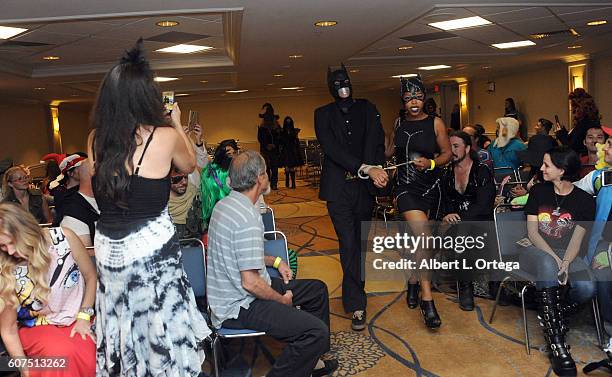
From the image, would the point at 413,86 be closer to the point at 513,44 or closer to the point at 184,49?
the point at 184,49

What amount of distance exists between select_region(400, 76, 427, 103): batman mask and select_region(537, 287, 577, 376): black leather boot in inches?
61.4

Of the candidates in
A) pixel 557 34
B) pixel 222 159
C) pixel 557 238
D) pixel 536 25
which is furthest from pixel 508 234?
pixel 557 34

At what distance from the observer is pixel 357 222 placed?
4.12m

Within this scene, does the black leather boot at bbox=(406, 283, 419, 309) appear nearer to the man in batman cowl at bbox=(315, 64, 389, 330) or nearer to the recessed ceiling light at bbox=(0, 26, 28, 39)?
the man in batman cowl at bbox=(315, 64, 389, 330)

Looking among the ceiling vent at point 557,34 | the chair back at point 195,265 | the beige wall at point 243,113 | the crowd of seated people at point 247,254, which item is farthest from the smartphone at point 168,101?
the beige wall at point 243,113

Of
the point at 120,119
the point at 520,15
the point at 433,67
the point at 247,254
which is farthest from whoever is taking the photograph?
the point at 433,67

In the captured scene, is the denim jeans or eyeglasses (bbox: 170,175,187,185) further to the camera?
eyeglasses (bbox: 170,175,187,185)

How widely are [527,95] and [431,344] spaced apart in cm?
1205

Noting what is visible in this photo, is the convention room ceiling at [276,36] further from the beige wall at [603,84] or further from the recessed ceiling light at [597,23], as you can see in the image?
the beige wall at [603,84]

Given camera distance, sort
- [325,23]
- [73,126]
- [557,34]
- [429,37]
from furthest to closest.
A: [73,126] → [557,34] → [429,37] → [325,23]

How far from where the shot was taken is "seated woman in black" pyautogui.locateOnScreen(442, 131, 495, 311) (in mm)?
4527

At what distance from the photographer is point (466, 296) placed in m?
4.35

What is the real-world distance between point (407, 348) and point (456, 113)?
47.0 feet

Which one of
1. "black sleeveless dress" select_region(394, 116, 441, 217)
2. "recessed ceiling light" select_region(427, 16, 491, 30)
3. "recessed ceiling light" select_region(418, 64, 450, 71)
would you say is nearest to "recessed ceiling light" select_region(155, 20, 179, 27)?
"black sleeveless dress" select_region(394, 116, 441, 217)
